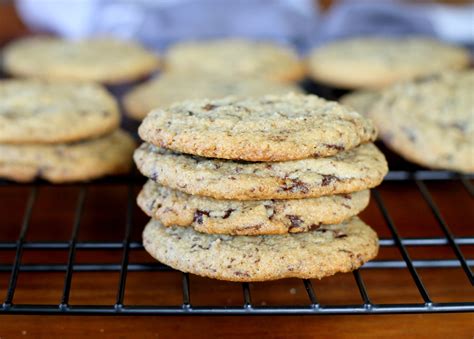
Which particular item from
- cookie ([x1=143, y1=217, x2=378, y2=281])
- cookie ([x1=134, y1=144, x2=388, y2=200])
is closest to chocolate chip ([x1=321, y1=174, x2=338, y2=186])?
cookie ([x1=134, y1=144, x2=388, y2=200])

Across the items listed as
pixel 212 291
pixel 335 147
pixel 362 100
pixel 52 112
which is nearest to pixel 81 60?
pixel 52 112

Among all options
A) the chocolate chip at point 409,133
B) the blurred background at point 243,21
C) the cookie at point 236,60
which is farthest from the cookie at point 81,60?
the chocolate chip at point 409,133

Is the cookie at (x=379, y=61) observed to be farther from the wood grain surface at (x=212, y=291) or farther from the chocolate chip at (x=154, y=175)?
the chocolate chip at (x=154, y=175)

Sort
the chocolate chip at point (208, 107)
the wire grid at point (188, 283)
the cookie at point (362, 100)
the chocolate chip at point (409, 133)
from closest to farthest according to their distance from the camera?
the wire grid at point (188, 283), the chocolate chip at point (208, 107), the chocolate chip at point (409, 133), the cookie at point (362, 100)

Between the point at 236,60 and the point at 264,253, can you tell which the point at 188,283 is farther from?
the point at 236,60

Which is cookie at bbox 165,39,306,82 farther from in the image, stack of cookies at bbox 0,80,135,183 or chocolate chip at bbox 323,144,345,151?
chocolate chip at bbox 323,144,345,151
